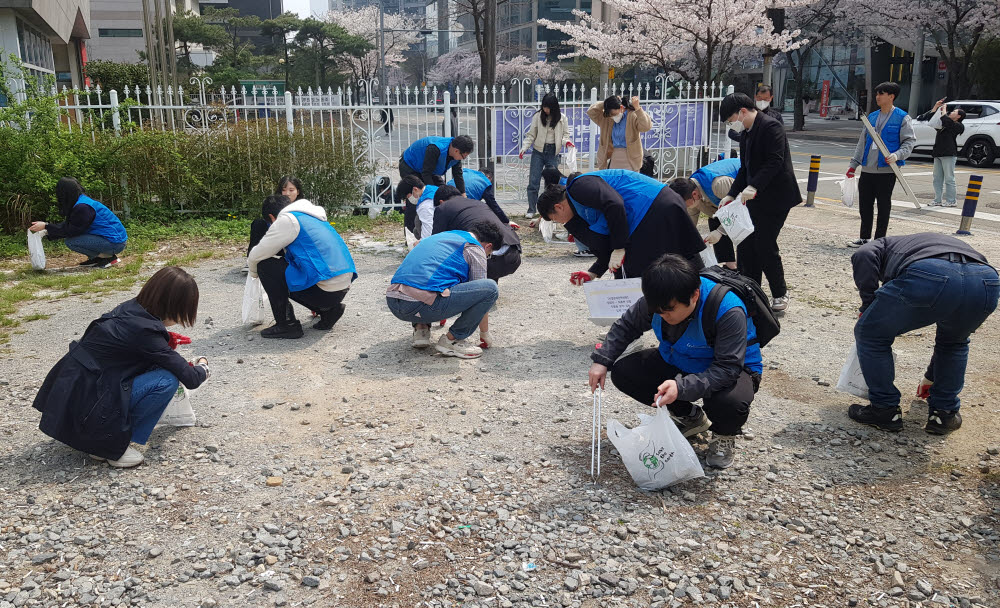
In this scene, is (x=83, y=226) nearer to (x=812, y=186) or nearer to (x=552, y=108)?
(x=552, y=108)

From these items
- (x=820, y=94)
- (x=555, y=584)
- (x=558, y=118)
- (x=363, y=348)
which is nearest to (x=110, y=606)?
(x=555, y=584)

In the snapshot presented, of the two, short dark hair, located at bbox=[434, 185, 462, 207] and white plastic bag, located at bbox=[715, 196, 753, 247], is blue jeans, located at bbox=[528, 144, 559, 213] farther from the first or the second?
white plastic bag, located at bbox=[715, 196, 753, 247]

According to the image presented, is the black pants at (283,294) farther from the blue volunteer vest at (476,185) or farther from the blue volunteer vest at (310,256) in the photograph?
the blue volunteer vest at (476,185)

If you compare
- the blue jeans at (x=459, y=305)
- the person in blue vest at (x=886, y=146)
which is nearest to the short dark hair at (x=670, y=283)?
the blue jeans at (x=459, y=305)

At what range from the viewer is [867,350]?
405cm

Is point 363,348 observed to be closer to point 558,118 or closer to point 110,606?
point 110,606

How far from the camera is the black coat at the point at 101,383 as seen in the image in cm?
364

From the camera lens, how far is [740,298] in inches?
138

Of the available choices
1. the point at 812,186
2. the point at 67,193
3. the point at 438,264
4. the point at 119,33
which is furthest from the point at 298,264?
the point at 119,33

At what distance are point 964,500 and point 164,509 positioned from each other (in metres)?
3.66

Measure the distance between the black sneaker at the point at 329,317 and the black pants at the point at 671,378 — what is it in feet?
9.49

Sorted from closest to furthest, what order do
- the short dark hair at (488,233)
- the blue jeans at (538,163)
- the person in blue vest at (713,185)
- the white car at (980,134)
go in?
the short dark hair at (488,233) → the person in blue vest at (713,185) → the blue jeans at (538,163) → the white car at (980,134)

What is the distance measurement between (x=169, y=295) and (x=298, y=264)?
198 cm

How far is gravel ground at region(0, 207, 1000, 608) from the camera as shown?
293cm
